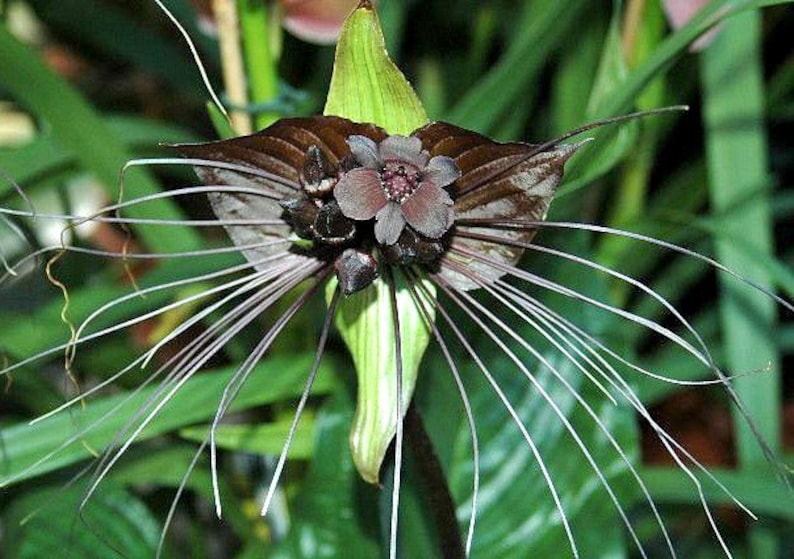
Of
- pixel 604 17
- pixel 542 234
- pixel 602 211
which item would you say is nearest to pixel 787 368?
pixel 602 211

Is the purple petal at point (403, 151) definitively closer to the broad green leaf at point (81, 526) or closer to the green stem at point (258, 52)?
the green stem at point (258, 52)

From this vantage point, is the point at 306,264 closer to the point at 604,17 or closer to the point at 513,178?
the point at 513,178

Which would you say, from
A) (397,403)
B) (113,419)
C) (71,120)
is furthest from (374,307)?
(71,120)

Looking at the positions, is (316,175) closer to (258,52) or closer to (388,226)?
(388,226)

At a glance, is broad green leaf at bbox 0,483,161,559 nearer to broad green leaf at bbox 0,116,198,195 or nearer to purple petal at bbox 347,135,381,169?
broad green leaf at bbox 0,116,198,195

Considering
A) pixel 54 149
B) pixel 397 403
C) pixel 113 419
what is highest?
pixel 54 149

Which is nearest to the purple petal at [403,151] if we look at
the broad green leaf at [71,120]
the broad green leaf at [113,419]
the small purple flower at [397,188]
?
the small purple flower at [397,188]
